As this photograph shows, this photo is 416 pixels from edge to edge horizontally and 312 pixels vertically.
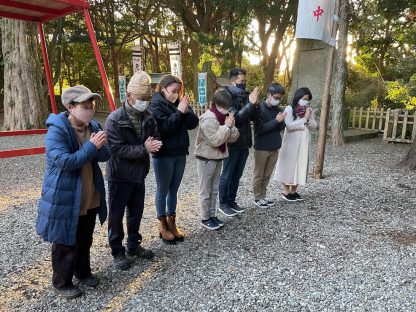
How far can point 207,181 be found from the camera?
361cm

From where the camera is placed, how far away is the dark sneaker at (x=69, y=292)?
2.53m

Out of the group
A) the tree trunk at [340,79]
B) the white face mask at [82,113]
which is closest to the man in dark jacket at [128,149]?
the white face mask at [82,113]

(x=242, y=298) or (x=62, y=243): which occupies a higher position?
(x=62, y=243)

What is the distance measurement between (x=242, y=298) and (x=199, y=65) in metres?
15.5

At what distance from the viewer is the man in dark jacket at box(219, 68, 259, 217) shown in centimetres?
379

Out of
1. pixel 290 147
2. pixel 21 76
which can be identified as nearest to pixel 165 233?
pixel 290 147

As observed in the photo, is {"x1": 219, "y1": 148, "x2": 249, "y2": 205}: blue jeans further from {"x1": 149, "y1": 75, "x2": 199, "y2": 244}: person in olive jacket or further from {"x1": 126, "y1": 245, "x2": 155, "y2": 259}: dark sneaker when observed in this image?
{"x1": 126, "y1": 245, "x2": 155, "y2": 259}: dark sneaker

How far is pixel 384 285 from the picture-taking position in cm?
276

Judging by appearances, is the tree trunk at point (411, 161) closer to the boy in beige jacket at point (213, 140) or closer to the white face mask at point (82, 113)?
the boy in beige jacket at point (213, 140)

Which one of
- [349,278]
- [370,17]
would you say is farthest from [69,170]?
[370,17]

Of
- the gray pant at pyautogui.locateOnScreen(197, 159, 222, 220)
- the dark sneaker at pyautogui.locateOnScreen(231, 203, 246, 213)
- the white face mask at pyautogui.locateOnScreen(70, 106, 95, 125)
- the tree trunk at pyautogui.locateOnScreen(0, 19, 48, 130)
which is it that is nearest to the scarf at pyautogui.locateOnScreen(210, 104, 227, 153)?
the gray pant at pyautogui.locateOnScreen(197, 159, 222, 220)

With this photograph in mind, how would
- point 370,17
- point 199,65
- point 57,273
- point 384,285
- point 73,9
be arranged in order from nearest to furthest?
point 57,273 → point 384,285 → point 73,9 → point 370,17 → point 199,65

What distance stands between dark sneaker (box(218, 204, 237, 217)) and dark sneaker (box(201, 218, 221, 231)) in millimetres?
420

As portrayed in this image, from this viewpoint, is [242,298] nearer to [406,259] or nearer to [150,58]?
[406,259]
